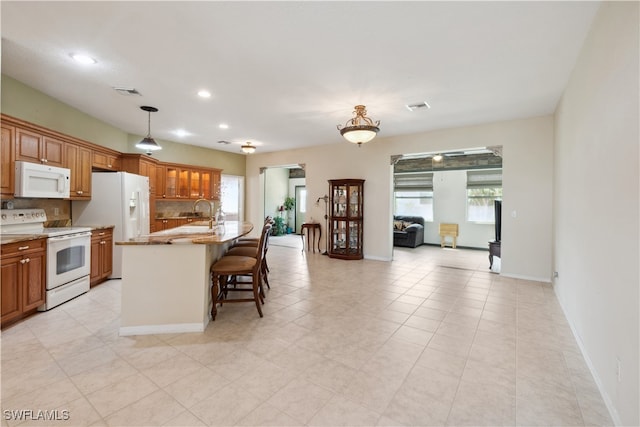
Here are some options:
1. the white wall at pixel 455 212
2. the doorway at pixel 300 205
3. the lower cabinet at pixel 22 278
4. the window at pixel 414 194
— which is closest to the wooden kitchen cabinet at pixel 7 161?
→ the lower cabinet at pixel 22 278

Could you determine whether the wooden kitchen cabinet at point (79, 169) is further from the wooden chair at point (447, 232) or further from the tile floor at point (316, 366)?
the wooden chair at point (447, 232)

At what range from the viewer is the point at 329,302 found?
363cm

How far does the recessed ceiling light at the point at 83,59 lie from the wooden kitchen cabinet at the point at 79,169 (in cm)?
147

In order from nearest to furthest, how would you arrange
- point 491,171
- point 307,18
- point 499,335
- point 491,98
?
point 307,18 → point 499,335 → point 491,98 → point 491,171

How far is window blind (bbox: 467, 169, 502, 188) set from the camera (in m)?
7.72

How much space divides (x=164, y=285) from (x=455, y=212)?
783 cm

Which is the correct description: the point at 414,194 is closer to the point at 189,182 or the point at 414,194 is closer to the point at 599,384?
the point at 189,182

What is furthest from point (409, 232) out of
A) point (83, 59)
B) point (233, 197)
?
point (83, 59)

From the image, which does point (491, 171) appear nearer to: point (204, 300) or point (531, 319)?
point (531, 319)

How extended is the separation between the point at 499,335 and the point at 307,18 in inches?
Result: 129

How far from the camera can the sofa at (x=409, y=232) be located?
820 cm

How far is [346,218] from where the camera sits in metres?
6.47

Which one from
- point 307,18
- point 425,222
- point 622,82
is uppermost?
point 307,18

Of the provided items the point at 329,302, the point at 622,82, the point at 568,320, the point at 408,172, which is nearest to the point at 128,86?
the point at 329,302
